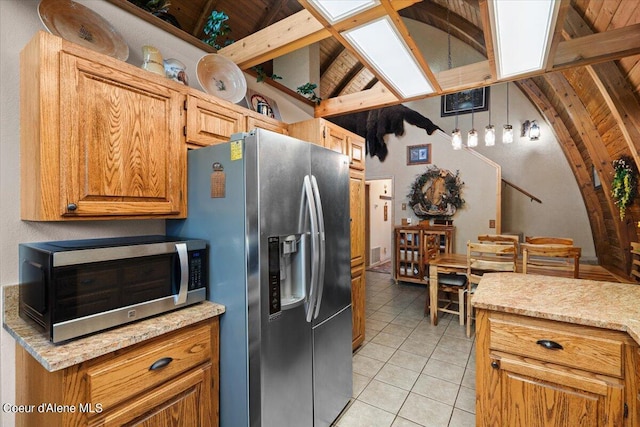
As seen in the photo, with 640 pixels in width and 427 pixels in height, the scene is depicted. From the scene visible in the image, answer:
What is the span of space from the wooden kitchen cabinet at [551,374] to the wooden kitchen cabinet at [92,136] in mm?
1838

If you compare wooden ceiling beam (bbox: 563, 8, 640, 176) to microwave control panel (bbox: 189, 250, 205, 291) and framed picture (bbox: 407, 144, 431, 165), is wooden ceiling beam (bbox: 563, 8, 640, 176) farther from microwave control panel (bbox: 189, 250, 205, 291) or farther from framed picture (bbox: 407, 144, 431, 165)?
Answer: microwave control panel (bbox: 189, 250, 205, 291)

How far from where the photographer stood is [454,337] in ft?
10.4

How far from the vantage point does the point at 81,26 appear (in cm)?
153

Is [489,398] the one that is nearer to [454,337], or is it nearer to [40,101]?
[454,337]

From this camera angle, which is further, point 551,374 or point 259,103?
point 259,103

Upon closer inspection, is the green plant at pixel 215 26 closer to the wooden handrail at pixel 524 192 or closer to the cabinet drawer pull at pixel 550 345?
the cabinet drawer pull at pixel 550 345

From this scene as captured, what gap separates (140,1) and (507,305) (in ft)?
9.04

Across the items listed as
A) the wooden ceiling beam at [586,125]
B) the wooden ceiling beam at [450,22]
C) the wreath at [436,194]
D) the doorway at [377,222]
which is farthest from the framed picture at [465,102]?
the wooden ceiling beam at [586,125]

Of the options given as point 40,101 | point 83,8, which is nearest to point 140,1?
point 83,8

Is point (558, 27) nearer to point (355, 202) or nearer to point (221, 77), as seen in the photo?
point (355, 202)

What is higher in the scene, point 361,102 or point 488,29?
point 361,102

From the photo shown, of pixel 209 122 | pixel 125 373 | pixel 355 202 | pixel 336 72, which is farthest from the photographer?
pixel 336 72

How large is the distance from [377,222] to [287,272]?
598cm

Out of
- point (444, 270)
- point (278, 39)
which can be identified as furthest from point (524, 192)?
point (278, 39)
